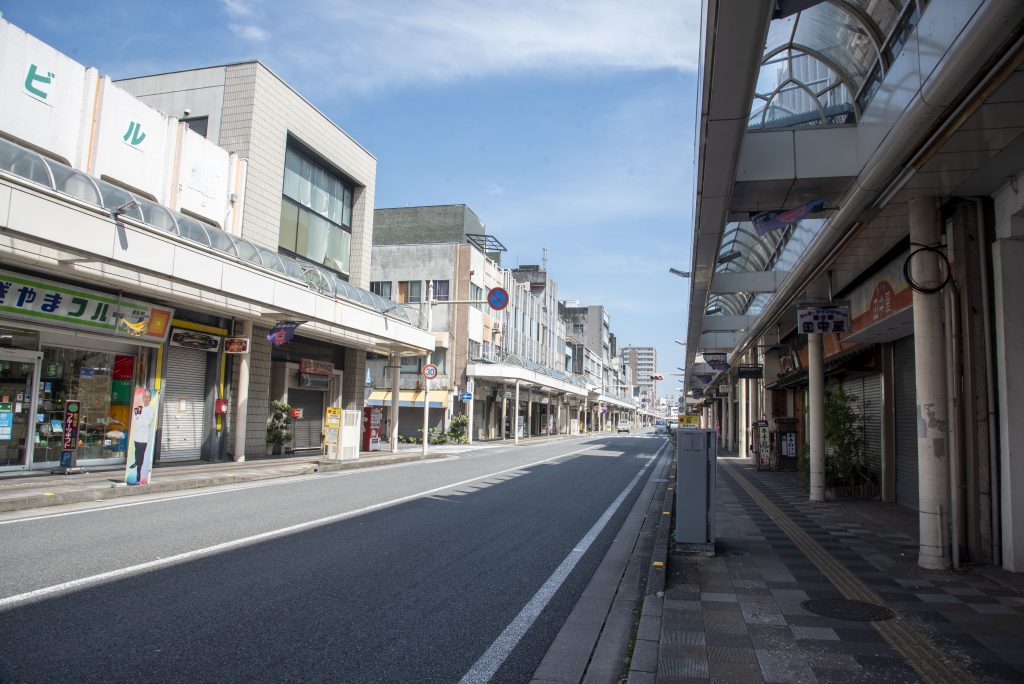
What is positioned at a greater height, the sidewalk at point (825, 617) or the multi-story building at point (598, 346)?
the multi-story building at point (598, 346)

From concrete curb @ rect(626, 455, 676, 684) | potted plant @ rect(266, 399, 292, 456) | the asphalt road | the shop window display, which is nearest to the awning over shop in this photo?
potted plant @ rect(266, 399, 292, 456)

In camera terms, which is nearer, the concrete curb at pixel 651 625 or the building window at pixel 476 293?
the concrete curb at pixel 651 625

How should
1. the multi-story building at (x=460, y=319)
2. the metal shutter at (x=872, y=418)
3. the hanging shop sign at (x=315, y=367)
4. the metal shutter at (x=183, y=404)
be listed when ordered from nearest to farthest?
the metal shutter at (x=872, y=418) → the metal shutter at (x=183, y=404) → the hanging shop sign at (x=315, y=367) → the multi-story building at (x=460, y=319)

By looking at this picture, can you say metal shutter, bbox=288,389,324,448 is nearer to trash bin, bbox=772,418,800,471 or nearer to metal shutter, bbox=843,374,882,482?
trash bin, bbox=772,418,800,471

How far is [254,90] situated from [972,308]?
20.1m

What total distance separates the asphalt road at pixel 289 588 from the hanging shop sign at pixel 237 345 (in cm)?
818

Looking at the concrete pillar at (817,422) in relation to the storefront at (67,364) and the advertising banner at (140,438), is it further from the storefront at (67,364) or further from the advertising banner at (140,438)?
the storefront at (67,364)

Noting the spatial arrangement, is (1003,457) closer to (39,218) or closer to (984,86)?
(984,86)

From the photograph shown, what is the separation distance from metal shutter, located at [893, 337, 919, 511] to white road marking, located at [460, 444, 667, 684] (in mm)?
7076

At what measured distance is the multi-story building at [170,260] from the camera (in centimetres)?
1328

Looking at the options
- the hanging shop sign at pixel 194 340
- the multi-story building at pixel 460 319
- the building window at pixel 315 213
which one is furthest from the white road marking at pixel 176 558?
the multi-story building at pixel 460 319

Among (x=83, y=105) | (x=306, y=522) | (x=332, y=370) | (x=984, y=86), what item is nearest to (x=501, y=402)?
(x=332, y=370)

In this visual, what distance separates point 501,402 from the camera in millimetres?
54688

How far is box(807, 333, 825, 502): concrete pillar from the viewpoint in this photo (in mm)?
13891
